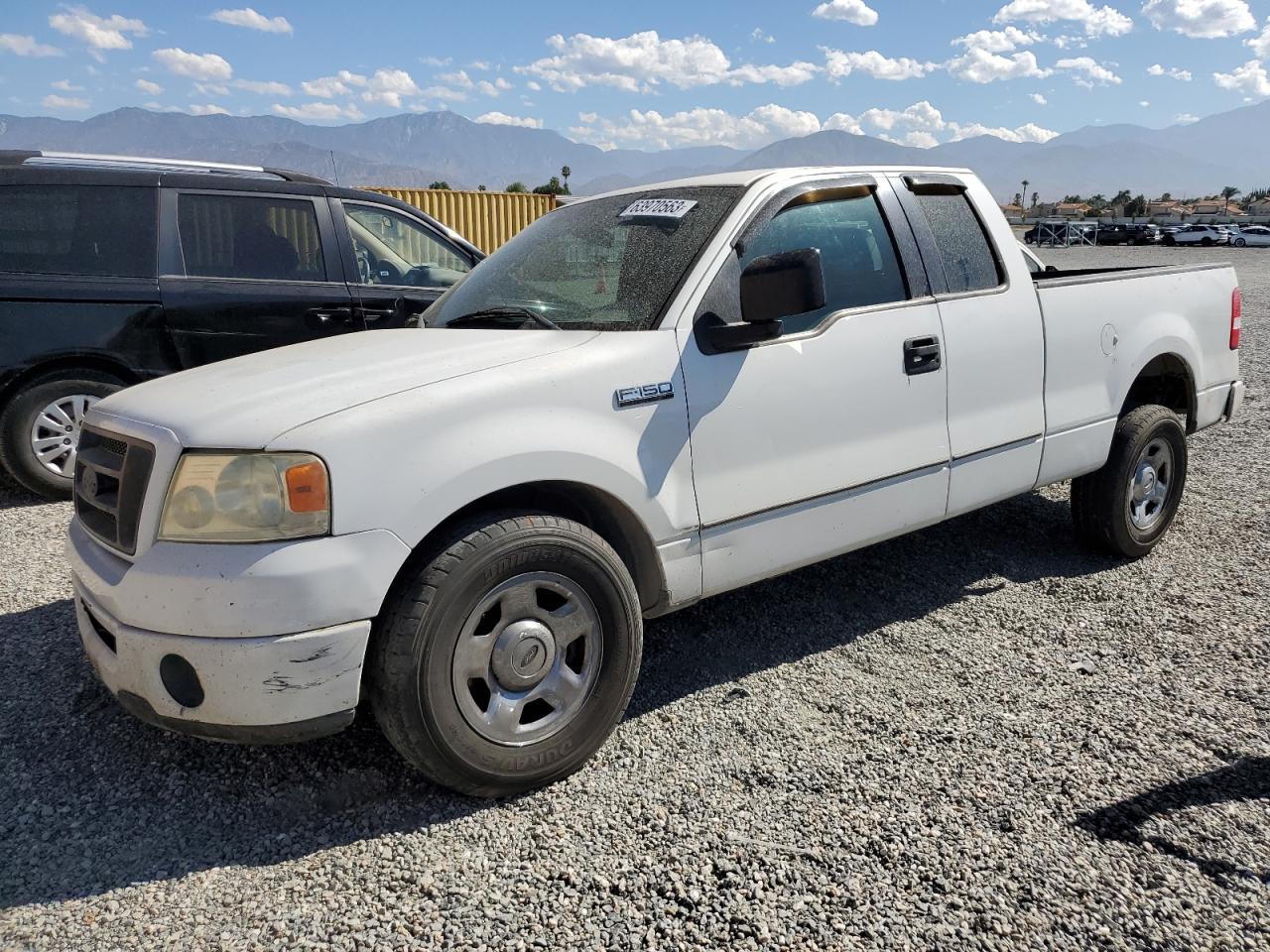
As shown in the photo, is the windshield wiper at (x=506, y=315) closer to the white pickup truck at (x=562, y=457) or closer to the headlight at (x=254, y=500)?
the white pickup truck at (x=562, y=457)

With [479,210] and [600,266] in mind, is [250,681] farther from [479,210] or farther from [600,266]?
[479,210]

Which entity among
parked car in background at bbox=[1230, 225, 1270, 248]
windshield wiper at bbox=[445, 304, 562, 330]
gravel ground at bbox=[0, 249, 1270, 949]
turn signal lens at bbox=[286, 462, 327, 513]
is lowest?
gravel ground at bbox=[0, 249, 1270, 949]

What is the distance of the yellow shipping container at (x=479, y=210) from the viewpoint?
22.1 meters

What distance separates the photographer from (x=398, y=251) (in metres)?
6.56

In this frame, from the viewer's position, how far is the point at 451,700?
8.27 ft

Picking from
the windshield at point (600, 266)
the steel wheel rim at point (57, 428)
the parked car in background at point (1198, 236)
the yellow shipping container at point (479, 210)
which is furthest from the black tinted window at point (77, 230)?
the parked car in background at point (1198, 236)

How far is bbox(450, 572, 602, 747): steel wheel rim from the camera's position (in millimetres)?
2582

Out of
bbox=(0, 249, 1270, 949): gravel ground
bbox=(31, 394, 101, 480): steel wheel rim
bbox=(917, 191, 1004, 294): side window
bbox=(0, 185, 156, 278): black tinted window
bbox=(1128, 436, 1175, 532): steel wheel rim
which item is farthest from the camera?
bbox=(31, 394, 101, 480): steel wheel rim

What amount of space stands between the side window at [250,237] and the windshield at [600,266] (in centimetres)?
283

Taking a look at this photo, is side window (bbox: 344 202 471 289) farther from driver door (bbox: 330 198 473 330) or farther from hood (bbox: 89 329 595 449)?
hood (bbox: 89 329 595 449)

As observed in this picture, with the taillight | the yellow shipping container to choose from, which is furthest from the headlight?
the yellow shipping container

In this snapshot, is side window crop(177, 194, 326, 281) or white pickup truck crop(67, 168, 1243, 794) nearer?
white pickup truck crop(67, 168, 1243, 794)

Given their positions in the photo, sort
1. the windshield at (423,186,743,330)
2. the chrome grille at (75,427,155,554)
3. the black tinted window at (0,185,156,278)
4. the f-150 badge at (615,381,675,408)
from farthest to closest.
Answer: the black tinted window at (0,185,156,278) < the windshield at (423,186,743,330) < the f-150 badge at (615,381,675,408) < the chrome grille at (75,427,155,554)

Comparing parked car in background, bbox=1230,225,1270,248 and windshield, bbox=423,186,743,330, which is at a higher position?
parked car in background, bbox=1230,225,1270,248
